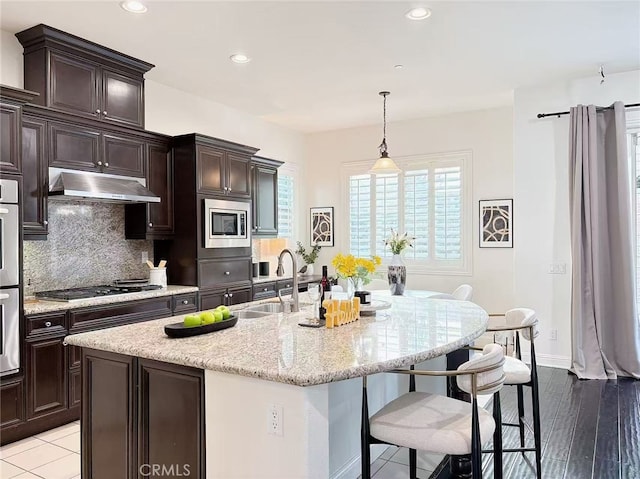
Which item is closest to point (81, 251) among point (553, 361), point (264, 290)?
point (264, 290)

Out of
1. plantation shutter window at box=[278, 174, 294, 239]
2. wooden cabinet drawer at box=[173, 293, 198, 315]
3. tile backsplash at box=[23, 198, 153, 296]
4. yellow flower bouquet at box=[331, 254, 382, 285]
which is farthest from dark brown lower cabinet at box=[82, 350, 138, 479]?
plantation shutter window at box=[278, 174, 294, 239]

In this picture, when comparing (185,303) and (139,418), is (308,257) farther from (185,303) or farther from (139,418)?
(139,418)

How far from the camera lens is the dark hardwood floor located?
2820mm

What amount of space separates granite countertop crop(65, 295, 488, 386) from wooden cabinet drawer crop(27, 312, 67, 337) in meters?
1.13

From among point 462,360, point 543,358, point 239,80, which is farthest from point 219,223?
point 543,358

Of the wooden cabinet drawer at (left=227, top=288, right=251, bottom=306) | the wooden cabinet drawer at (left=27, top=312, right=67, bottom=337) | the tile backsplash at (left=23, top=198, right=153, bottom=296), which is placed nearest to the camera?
the wooden cabinet drawer at (left=27, top=312, right=67, bottom=337)

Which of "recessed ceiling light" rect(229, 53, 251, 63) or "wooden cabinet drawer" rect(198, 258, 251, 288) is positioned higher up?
"recessed ceiling light" rect(229, 53, 251, 63)

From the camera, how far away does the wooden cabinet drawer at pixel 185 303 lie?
4391mm

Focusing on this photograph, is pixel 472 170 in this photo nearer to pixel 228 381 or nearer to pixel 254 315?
pixel 254 315

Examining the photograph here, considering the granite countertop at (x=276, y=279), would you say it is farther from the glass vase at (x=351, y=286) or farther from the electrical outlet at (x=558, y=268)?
the electrical outlet at (x=558, y=268)

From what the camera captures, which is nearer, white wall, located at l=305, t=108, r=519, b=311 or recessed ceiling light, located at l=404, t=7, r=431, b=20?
recessed ceiling light, located at l=404, t=7, r=431, b=20

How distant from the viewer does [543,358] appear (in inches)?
200

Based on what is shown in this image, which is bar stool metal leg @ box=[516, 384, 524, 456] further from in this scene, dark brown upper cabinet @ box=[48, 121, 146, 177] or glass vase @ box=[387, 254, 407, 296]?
dark brown upper cabinet @ box=[48, 121, 146, 177]

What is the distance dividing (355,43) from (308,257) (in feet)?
12.3
